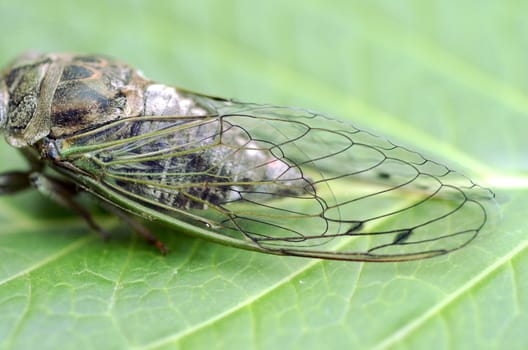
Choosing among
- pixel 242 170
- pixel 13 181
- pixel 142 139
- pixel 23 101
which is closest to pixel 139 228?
pixel 142 139

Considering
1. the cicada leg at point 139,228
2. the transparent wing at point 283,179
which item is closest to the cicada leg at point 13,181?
the transparent wing at point 283,179

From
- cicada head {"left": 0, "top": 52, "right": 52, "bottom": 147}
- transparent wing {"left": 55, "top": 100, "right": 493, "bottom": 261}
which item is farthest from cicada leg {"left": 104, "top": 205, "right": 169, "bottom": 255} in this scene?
cicada head {"left": 0, "top": 52, "right": 52, "bottom": 147}

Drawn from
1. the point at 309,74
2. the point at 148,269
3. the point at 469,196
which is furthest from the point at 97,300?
the point at 309,74

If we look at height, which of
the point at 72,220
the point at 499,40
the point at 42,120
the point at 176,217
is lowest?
the point at 72,220

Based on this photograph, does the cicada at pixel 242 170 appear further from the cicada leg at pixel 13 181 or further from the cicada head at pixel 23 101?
the cicada leg at pixel 13 181

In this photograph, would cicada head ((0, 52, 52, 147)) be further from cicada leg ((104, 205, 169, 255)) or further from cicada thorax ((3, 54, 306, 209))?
cicada leg ((104, 205, 169, 255))

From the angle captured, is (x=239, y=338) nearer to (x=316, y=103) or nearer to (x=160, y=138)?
(x=160, y=138)
